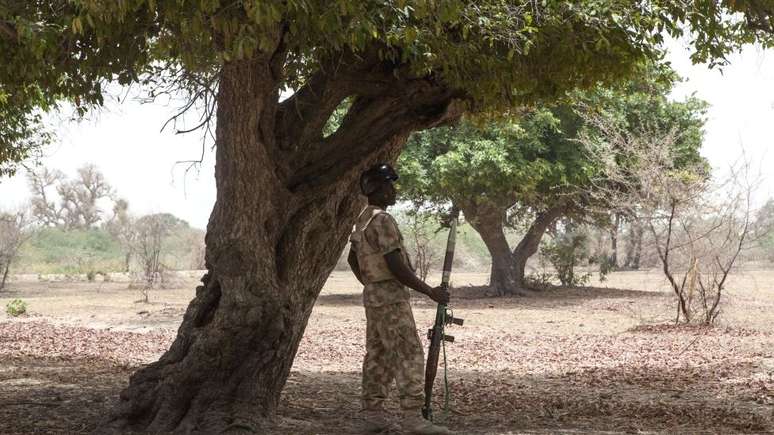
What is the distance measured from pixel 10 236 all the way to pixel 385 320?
31026 millimetres

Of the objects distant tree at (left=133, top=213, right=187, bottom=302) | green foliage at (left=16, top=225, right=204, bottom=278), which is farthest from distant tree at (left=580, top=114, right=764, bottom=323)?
green foliage at (left=16, top=225, right=204, bottom=278)

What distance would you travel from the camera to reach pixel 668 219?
16516 millimetres

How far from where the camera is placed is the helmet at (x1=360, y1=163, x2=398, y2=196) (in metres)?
6.70

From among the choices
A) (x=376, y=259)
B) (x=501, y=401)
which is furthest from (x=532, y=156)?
(x=376, y=259)

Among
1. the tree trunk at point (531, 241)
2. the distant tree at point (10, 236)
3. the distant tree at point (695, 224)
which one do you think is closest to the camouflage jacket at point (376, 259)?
the distant tree at point (695, 224)

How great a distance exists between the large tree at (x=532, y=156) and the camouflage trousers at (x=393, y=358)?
16718 millimetres

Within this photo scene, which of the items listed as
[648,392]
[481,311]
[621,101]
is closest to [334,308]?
[481,311]

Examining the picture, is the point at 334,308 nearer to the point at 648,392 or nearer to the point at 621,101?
the point at 621,101

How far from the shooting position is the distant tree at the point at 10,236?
111ft

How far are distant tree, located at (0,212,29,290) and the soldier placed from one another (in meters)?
29.0

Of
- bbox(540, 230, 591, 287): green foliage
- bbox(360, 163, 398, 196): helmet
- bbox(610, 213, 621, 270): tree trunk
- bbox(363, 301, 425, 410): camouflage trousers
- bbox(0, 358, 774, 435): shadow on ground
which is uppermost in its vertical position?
bbox(610, 213, 621, 270): tree trunk

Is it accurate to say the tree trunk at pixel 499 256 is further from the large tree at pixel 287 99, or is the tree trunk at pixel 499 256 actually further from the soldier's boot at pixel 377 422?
the soldier's boot at pixel 377 422

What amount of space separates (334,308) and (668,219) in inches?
411

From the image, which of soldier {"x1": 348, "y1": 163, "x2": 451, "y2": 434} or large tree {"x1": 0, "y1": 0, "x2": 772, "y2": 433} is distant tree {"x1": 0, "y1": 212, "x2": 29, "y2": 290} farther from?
soldier {"x1": 348, "y1": 163, "x2": 451, "y2": 434}
